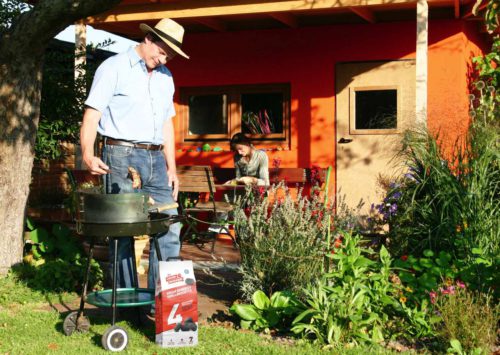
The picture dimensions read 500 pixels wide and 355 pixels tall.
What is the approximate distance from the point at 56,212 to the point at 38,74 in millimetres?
2157

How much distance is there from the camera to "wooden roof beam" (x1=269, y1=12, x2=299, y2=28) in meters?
9.12

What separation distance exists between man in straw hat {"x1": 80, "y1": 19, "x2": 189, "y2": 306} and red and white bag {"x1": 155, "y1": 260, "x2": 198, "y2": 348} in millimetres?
507

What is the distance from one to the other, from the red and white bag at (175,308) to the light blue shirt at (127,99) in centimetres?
96

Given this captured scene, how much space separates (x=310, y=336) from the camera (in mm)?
4738

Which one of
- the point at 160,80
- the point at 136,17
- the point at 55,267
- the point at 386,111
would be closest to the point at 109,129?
the point at 160,80

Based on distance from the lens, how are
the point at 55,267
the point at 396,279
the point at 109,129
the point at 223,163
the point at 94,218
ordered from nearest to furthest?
the point at 94,218 < the point at 109,129 < the point at 396,279 < the point at 55,267 < the point at 223,163

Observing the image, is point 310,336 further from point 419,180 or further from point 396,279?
point 419,180

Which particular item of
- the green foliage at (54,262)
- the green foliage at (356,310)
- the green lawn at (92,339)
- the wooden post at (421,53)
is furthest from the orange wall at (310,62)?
the green lawn at (92,339)

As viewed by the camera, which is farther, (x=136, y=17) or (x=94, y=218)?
(x=136, y=17)

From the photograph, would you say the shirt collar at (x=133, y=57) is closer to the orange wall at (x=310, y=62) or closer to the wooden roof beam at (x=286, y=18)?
the wooden roof beam at (x=286, y=18)

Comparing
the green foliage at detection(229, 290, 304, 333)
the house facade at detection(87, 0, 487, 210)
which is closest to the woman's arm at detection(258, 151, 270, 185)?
the house facade at detection(87, 0, 487, 210)

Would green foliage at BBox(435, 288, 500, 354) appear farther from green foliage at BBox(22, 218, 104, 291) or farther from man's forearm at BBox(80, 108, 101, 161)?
green foliage at BBox(22, 218, 104, 291)

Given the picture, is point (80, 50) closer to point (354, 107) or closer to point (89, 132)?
point (354, 107)

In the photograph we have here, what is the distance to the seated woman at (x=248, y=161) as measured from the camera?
8.92 meters
